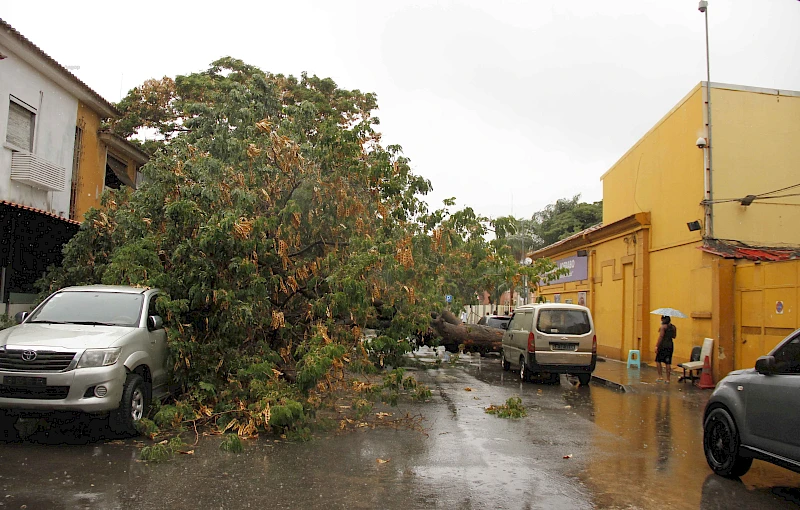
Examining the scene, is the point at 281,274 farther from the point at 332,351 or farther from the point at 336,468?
the point at 336,468

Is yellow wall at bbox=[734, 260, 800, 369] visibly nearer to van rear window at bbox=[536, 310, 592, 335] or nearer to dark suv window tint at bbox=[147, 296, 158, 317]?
van rear window at bbox=[536, 310, 592, 335]

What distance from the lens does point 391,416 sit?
1004 centimetres

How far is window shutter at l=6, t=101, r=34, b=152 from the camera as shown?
16.1 meters

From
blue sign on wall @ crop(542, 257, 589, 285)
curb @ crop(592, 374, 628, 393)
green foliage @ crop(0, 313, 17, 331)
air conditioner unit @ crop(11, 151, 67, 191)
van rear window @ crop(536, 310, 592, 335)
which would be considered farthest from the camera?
blue sign on wall @ crop(542, 257, 589, 285)

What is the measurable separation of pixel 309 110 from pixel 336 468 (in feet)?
25.9

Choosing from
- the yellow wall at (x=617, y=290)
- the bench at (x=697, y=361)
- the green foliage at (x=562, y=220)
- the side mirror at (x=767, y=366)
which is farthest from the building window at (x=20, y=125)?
the green foliage at (x=562, y=220)

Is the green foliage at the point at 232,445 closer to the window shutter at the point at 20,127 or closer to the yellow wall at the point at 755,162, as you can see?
the window shutter at the point at 20,127

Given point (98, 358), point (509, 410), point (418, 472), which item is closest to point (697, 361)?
point (509, 410)

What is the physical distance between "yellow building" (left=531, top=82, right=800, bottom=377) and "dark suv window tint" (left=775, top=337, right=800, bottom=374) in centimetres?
770

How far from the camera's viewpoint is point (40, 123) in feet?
56.4

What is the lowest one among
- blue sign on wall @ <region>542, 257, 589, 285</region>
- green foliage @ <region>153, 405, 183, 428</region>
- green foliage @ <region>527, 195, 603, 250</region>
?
green foliage @ <region>153, 405, 183, 428</region>

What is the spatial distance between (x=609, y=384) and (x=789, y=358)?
30.8ft

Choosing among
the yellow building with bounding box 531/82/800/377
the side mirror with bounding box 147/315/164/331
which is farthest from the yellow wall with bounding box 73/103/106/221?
the yellow building with bounding box 531/82/800/377

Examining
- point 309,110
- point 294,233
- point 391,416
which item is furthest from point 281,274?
point 309,110
